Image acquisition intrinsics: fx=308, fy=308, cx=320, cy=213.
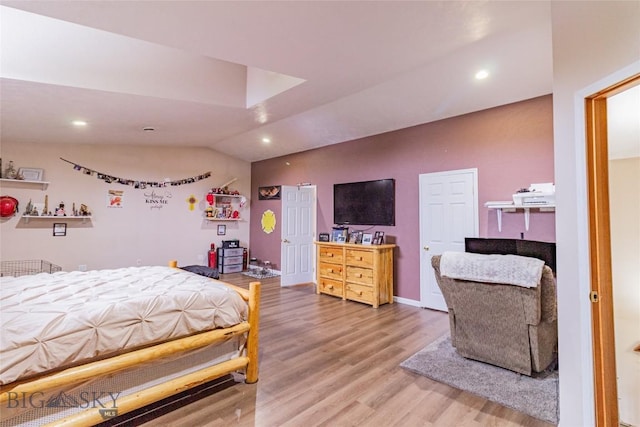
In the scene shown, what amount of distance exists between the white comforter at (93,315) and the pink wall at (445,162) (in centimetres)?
311

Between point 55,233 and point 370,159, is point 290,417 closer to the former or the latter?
point 370,159

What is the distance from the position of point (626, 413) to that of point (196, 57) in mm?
4870

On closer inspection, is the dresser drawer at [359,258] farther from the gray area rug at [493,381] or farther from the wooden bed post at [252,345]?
the wooden bed post at [252,345]

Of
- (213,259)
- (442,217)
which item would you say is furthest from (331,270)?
(213,259)

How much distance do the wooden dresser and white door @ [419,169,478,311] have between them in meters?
0.52

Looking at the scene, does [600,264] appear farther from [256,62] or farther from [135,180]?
[135,180]

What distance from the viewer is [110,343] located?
70.7 inches

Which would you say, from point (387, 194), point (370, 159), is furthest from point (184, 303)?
point (370, 159)

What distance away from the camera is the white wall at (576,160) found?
5.25ft

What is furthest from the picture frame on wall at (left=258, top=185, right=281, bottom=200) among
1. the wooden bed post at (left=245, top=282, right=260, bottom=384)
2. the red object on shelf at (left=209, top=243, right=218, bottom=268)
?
the wooden bed post at (left=245, top=282, right=260, bottom=384)

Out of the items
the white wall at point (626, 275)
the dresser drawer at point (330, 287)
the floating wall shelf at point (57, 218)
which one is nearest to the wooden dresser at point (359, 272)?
the dresser drawer at point (330, 287)

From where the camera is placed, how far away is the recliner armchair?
7.76 feet

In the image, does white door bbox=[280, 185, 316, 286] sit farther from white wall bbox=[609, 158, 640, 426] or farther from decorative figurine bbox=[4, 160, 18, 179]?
white wall bbox=[609, 158, 640, 426]


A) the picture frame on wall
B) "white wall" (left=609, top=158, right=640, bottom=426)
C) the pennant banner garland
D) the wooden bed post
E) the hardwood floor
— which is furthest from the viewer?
the picture frame on wall
